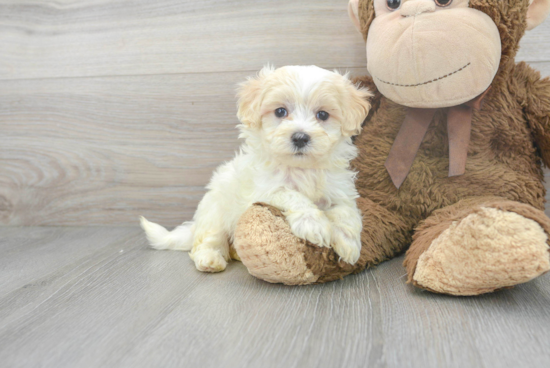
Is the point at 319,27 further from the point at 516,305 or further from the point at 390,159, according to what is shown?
the point at 516,305

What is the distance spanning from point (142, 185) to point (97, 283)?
0.67m

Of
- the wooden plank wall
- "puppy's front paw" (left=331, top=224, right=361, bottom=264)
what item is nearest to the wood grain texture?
the wooden plank wall

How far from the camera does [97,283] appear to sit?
→ 47.8 inches

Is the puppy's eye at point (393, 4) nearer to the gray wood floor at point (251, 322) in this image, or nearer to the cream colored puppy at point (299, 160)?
the cream colored puppy at point (299, 160)

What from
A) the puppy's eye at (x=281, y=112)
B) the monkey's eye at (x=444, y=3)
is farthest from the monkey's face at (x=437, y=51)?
the puppy's eye at (x=281, y=112)

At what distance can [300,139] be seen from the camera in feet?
3.59

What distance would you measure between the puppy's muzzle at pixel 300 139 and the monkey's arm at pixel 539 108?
0.67 m

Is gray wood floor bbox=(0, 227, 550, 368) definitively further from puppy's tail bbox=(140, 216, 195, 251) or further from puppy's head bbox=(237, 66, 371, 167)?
puppy's head bbox=(237, 66, 371, 167)

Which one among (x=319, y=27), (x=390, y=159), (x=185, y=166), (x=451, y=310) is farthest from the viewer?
(x=185, y=166)

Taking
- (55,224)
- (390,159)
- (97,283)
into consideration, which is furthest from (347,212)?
(55,224)

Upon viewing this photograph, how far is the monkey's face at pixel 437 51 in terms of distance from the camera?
1.09 meters

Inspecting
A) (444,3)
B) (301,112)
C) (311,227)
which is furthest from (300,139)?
(444,3)

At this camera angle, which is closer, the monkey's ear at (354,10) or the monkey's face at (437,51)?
the monkey's face at (437,51)

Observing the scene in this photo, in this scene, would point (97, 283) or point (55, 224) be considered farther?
point (55, 224)
